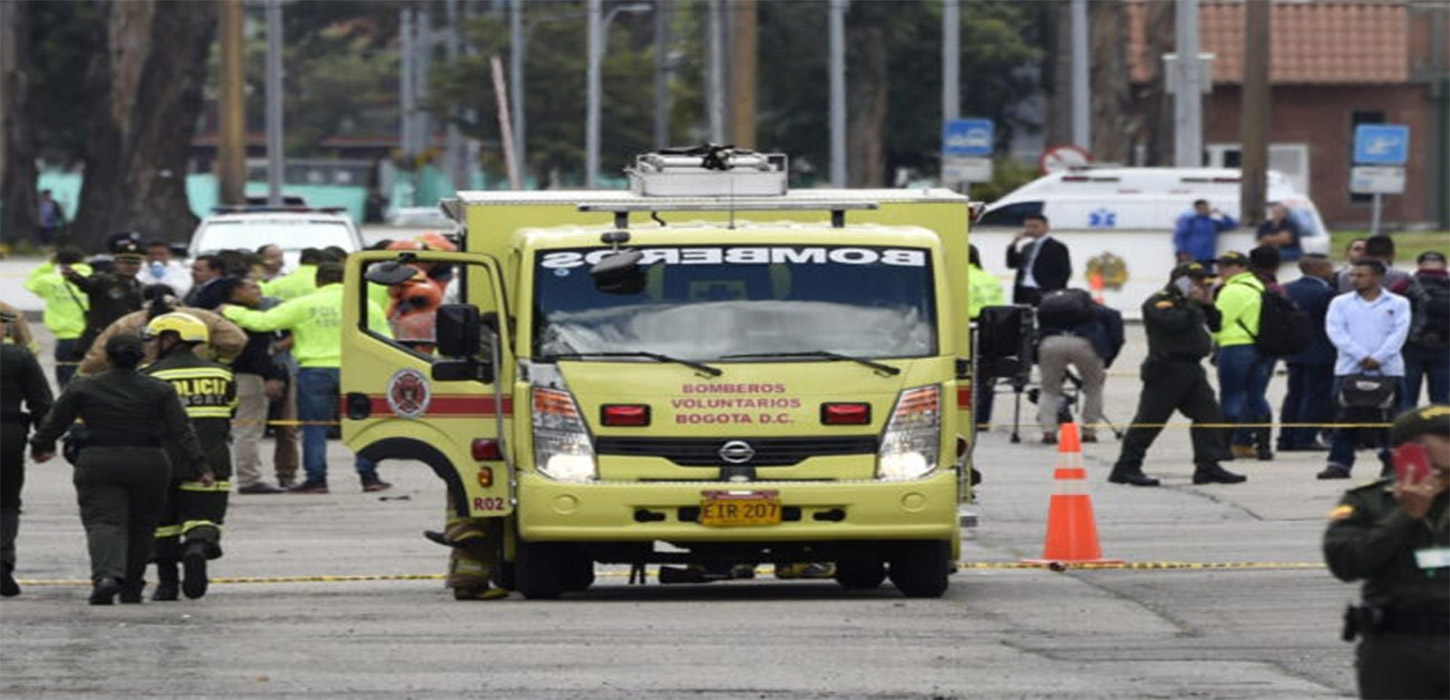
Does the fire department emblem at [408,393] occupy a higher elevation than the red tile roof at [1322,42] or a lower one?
lower

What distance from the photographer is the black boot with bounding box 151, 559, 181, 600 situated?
17.4m

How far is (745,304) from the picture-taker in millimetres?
16422

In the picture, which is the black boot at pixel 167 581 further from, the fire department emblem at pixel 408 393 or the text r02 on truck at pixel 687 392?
the fire department emblem at pixel 408 393

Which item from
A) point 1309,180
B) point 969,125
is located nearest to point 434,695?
point 969,125

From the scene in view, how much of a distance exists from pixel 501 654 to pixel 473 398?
270 centimetres

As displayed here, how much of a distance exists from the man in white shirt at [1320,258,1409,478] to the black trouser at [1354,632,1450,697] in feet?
48.0

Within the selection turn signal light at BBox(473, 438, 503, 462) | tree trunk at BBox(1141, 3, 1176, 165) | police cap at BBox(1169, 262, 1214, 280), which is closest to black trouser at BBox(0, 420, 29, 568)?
turn signal light at BBox(473, 438, 503, 462)

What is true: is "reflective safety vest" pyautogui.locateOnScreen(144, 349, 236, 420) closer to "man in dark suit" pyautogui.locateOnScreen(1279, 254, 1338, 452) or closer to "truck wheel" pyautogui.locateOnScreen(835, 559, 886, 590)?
"truck wheel" pyautogui.locateOnScreen(835, 559, 886, 590)

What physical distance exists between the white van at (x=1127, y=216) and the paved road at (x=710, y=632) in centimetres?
2264

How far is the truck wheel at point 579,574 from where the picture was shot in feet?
56.1

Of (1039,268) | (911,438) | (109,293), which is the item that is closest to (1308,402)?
(1039,268)

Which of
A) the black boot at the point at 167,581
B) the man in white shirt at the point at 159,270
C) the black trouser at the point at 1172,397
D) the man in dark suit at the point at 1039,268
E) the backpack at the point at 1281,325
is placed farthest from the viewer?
the man in white shirt at the point at 159,270

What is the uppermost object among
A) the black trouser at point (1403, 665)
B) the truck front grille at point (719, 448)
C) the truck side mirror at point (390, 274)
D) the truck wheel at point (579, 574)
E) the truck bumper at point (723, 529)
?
the truck side mirror at point (390, 274)

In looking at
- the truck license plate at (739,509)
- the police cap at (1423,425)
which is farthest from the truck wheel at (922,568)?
the police cap at (1423,425)
